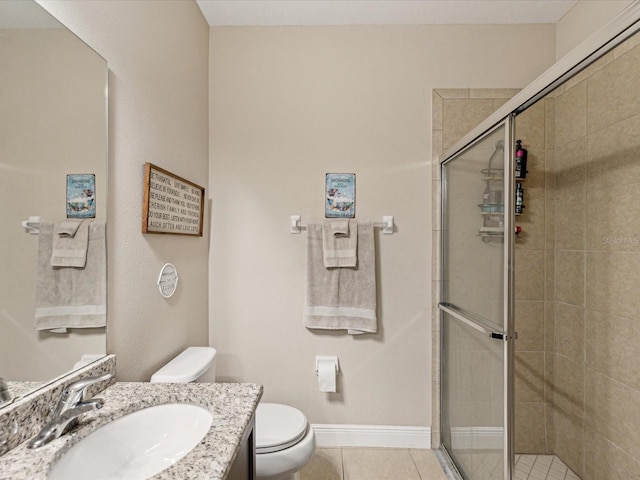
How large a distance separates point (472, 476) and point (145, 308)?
5.48ft

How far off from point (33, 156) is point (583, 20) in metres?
2.53

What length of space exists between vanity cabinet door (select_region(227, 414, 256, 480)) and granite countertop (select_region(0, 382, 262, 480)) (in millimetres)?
72

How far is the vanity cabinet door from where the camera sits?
2.93 ft

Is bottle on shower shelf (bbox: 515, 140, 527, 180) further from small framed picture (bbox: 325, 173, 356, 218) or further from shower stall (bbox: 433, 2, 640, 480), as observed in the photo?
small framed picture (bbox: 325, 173, 356, 218)

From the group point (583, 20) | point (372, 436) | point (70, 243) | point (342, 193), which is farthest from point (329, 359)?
point (583, 20)

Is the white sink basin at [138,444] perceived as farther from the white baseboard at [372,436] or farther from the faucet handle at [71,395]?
the white baseboard at [372,436]

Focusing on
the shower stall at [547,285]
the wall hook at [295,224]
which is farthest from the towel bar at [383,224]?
the shower stall at [547,285]

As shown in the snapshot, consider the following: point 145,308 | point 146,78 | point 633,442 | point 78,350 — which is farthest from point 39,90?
point 633,442

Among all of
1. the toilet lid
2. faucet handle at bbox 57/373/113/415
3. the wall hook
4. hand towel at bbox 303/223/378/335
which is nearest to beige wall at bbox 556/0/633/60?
hand towel at bbox 303/223/378/335

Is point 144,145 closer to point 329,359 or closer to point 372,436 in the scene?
point 329,359

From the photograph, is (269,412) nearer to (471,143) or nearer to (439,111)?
(471,143)

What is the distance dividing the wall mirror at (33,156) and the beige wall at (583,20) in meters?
2.29

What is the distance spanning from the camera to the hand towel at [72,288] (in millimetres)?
854

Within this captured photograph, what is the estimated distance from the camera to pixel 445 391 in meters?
1.95
